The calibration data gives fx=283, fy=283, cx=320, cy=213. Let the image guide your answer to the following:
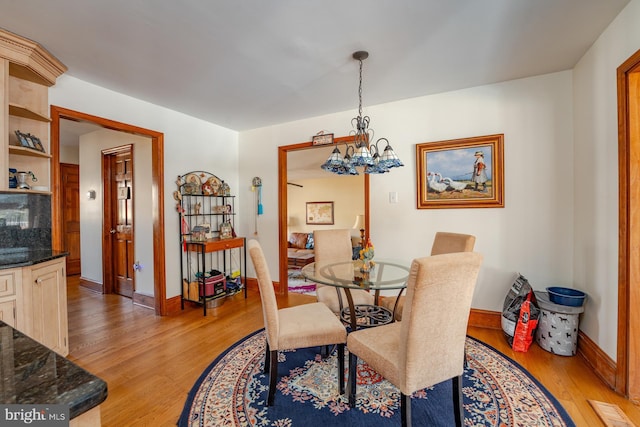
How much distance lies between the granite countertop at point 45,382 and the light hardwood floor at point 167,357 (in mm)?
1408

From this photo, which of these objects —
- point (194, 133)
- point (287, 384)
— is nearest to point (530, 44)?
point (287, 384)

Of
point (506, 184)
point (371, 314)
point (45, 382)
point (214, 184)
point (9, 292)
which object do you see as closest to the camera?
point (45, 382)

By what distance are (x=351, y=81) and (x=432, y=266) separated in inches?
84.9

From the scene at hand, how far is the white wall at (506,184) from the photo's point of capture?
2.66 metres

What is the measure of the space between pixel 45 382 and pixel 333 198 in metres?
7.08

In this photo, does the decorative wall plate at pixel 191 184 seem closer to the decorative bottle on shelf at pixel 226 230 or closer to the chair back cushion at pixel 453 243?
the decorative bottle on shelf at pixel 226 230

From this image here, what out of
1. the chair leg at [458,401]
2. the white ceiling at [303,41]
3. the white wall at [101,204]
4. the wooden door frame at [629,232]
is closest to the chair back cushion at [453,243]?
the wooden door frame at [629,232]

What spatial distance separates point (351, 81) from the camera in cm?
278

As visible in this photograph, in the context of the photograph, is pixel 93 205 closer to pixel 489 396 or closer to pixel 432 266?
pixel 432 266

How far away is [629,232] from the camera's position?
183 cm

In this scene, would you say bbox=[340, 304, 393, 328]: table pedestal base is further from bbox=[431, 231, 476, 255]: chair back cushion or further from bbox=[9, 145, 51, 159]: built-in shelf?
bbox=[9, 145, 51, 159]: built-in shelf

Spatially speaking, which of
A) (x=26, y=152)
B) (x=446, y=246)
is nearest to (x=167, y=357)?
(x=26, y=152)

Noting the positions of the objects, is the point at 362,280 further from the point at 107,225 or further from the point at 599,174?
the point at 107,225

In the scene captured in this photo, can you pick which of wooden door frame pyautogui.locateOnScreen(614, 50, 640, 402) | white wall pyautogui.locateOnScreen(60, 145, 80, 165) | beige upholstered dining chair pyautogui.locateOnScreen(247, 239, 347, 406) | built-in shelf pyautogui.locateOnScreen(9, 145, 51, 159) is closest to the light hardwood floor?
wooden door frame pyautogui.locateOnScreen(614, 50, 640, 402)
